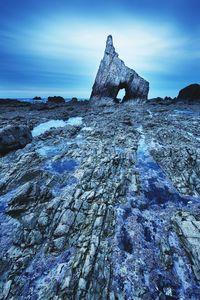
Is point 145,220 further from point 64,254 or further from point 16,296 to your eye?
point 16,296

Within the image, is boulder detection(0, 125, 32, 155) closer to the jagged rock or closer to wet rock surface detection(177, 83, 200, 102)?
the jagged rock

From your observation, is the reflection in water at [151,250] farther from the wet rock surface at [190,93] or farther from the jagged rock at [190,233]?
the wet rock surface at [190,93]

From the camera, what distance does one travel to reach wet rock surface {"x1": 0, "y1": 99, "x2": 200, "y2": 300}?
5.18 m

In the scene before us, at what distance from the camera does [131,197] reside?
8.83 m

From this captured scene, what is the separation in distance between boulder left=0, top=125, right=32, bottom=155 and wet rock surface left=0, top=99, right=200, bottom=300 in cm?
52

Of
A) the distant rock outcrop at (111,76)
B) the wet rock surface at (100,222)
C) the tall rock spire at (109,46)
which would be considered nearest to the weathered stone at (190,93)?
the distant rock outcrop at (111,76)

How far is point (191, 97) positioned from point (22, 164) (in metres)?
44.3

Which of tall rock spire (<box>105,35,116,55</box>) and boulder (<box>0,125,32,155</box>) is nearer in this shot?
boulder (<box>0,125,32,155</box>)

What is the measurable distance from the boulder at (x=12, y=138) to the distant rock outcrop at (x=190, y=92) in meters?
41.6

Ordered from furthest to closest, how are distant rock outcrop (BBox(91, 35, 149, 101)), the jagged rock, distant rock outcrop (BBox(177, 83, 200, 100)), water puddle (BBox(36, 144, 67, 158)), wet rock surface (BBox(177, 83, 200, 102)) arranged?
distant rock outcrop (BBox(177, 83, 200, 100)) < wet rock surface (BBox(177, 83, 200, 102)) < distant rock outcrop (BBox(91, 35, 149, 101)) < water puddle (BBox(36, 144, 67, 158)) < the jagged rock

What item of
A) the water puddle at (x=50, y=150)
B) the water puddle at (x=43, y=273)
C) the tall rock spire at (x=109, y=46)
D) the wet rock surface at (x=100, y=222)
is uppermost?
the tall rock spire at (x=109, y=46)

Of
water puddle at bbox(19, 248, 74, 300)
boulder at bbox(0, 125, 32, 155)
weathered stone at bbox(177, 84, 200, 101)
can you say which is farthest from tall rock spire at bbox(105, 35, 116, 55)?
water puddle at bbox(19, 248, 74, 300)

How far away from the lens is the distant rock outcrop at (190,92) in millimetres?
42094

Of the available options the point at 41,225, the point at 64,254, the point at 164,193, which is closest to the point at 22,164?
the point at 41,225
